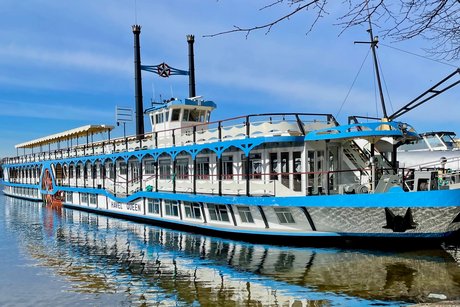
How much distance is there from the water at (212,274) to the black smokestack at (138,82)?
1834 cm

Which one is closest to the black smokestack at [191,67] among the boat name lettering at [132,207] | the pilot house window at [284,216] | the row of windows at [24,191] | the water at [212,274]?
the boat name lettering at [132,207]

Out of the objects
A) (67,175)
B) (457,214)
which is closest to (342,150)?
(457,214)

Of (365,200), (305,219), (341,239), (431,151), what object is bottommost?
(341,239)

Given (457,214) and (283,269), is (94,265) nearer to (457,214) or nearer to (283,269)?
(283,269)

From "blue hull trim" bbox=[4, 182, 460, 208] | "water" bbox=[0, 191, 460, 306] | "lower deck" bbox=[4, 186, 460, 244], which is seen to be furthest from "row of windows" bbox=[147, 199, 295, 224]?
"water" bbox=[0, 191, 460, 306]

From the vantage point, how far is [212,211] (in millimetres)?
21562

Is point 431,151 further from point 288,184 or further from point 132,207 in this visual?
point 132,207

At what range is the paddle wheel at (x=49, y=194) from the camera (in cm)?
4216

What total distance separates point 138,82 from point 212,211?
2151cm

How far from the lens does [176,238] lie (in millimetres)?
21156

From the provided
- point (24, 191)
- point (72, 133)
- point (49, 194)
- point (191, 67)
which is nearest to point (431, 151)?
point (191, 67)

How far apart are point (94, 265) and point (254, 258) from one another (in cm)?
588

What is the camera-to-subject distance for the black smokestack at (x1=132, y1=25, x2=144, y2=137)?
38.1 m

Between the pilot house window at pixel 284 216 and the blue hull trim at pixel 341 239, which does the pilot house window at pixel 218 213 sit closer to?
the blue hull trim at pixel 341 239
